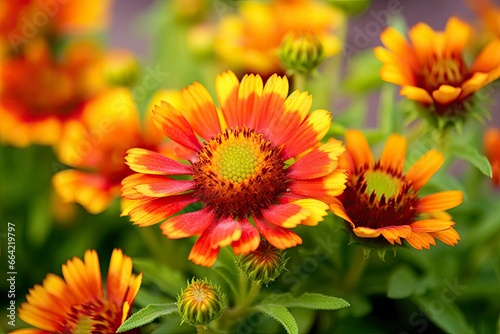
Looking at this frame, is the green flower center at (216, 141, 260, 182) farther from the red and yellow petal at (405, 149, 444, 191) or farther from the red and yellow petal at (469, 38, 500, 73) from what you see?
the red and yellow petal at (469, 38, 500, 73)

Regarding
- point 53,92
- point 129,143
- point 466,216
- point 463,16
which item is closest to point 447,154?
point 466,216

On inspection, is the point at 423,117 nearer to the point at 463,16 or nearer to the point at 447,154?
the point at 447,154

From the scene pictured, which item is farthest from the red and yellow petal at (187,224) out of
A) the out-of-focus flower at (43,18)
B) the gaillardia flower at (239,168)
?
the out-of-focus flower at (43,18)

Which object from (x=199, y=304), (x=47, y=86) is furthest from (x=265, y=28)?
(x=199, y=304)

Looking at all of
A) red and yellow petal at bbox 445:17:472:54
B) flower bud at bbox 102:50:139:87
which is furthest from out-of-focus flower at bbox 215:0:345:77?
→ red and yellow petal at bbox 445:17:472:54

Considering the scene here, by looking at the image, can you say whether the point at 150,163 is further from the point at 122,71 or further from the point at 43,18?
the point at 43,18
